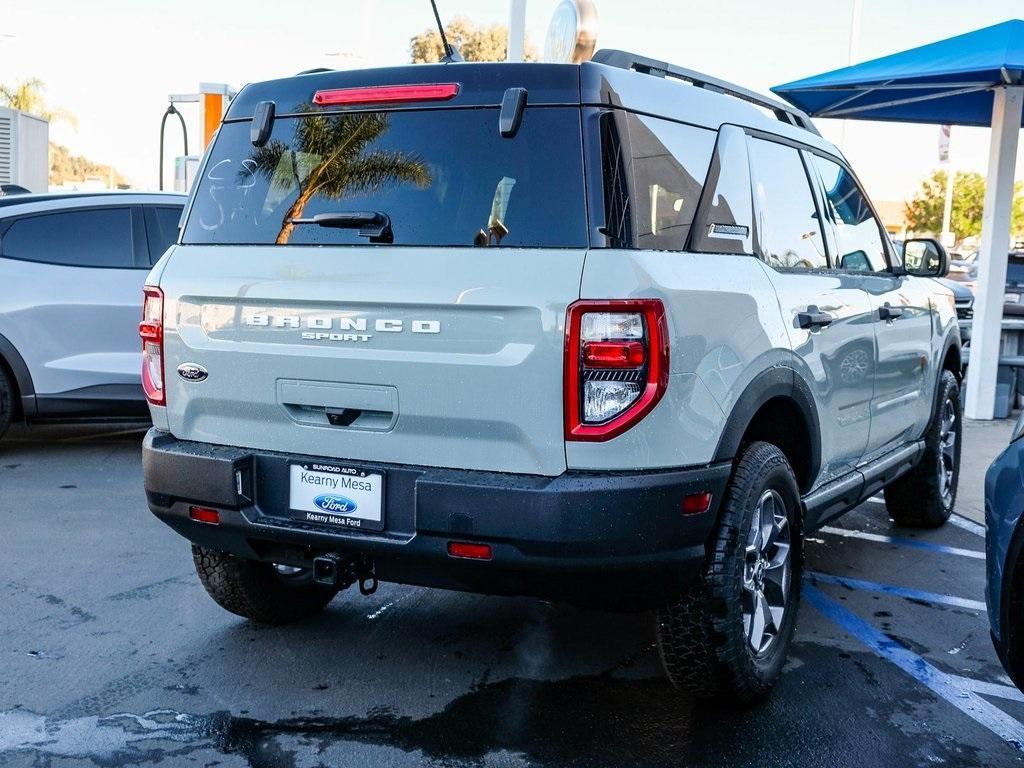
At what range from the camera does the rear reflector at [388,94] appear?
3441 millimetres

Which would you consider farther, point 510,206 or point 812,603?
point 812,603

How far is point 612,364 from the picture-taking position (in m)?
3.04

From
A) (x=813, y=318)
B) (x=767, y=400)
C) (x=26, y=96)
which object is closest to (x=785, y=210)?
(x=813, y=318)

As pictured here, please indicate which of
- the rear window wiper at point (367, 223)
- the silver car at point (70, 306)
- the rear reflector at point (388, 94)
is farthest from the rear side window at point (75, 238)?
the rear window wiper at point (367, 223)

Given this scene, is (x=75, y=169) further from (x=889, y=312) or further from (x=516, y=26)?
(x=889, y=312)

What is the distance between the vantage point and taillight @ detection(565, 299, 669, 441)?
9.95 feet

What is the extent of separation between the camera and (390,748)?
3.35m

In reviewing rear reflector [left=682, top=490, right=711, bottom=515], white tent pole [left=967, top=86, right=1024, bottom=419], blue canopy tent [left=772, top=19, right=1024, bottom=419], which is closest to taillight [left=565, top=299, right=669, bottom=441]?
rear reflector [left=682, top=490, right=711, bottom=515]

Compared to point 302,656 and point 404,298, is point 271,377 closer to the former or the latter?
point 404,298

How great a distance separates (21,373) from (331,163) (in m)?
4.64

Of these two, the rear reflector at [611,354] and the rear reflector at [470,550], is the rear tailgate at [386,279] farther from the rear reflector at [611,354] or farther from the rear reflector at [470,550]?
the rear reflector at [470,550]

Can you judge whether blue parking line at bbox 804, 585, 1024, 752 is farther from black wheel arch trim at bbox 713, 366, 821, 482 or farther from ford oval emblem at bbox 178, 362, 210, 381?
ford oval emblem at bbox 178, 362, 210, 381

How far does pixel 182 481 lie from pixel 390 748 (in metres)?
1.05

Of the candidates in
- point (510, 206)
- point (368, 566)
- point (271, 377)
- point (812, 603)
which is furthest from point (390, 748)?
point (812, 603)
